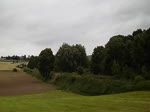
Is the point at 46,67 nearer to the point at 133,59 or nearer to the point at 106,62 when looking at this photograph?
the point at 106,62

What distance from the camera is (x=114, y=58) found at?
67.0 metres

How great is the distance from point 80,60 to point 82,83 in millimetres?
44343

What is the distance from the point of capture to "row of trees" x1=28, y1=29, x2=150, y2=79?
54.7 m

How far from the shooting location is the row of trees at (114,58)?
54.7 meters

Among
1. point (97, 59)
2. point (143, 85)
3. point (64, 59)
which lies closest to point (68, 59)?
point (64, 59)

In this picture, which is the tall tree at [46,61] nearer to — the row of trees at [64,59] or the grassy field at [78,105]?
the row of trees at [64,59]

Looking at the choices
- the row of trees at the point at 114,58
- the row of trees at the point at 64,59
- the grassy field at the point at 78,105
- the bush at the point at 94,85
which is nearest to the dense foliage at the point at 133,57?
the row of trees at the point at 114,58

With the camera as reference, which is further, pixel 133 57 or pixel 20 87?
pixel 20 87

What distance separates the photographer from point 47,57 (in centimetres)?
7794

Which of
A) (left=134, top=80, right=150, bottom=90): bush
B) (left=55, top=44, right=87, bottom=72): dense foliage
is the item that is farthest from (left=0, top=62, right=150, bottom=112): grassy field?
(left=55, top=44, right=87, bottom=72): dense foliage

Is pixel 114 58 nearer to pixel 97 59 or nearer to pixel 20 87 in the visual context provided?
pixel 97 59

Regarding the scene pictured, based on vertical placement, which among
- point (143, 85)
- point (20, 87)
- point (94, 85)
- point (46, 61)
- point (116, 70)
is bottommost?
point (20, 87)

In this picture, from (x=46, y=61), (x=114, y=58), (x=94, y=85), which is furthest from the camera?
(x=46, y=61)

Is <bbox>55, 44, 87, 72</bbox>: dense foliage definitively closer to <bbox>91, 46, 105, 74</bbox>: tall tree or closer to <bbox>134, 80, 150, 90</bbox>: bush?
<bbox>91, 46, 105, 74</bbox>: tall tree
